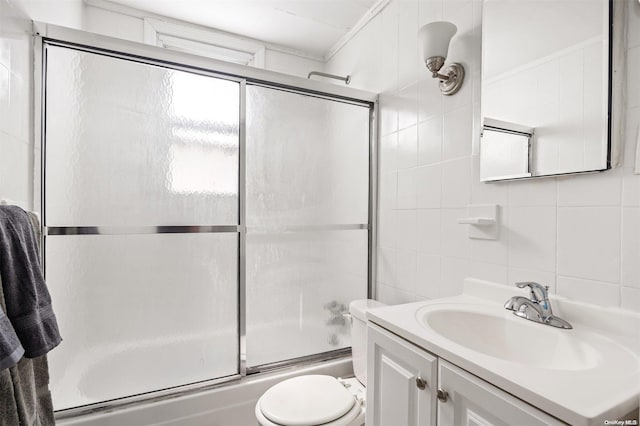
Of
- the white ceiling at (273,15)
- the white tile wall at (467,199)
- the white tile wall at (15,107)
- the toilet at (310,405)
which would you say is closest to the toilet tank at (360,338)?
the toilet at (310,405)

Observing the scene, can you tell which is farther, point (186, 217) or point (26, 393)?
point (186, 217)

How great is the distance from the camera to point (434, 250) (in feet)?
4.94

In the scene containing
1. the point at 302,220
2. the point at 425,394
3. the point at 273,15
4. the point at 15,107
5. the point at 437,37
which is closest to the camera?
the point at 425,394

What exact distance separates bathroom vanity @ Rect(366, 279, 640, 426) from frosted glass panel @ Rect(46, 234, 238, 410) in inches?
35.1

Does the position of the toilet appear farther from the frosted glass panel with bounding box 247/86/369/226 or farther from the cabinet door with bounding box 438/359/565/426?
the frosted glass panel with bounding box 247/86/369/226

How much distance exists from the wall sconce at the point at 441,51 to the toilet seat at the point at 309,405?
1377 mm

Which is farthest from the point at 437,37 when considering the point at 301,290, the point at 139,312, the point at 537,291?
the point at 139,312

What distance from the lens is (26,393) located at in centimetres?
87

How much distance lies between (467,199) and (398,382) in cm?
79

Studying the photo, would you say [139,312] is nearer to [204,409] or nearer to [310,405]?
[204,409]

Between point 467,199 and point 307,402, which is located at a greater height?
point 467,199

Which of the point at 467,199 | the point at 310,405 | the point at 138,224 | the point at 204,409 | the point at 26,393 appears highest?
the point at 467,199

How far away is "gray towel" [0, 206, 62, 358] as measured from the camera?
800mm

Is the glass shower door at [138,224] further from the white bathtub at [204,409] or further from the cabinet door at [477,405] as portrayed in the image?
the cabinet door at [477,405]
